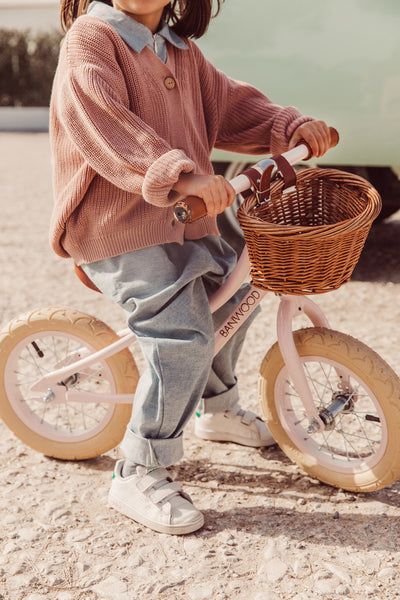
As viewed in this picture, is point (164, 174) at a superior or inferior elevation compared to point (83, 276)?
superior

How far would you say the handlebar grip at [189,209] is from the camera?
1.77 m

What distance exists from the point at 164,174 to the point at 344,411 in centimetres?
108

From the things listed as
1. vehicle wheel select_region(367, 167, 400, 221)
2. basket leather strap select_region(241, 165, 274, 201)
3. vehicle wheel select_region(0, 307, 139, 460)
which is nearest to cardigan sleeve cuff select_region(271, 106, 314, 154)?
basket leather strap select_region(241, 165, 274, 201)

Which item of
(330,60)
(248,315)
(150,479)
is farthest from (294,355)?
(330,60)

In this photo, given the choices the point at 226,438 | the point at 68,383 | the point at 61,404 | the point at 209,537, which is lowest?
the point at 61,404

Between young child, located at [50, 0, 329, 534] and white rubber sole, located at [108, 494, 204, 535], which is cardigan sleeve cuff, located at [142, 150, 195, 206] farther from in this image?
white rubber sole, located at [108, 494, 204, 535]

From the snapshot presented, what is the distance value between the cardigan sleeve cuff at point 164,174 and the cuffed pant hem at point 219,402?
1.10 meters

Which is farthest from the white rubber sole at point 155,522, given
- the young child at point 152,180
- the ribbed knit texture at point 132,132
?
the ribbed knit texture at point 132,132

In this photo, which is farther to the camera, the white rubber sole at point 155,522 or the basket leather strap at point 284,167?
the white rubber sole at point 155,522

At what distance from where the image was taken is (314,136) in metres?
2.25

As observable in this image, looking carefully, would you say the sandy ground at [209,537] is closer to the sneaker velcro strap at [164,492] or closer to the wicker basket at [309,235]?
the sneaker velcro strap at [164,492]

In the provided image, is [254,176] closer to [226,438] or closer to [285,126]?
[285,126]

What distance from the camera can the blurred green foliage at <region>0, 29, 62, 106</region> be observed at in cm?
1477

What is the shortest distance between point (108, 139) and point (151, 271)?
432 millimetres
